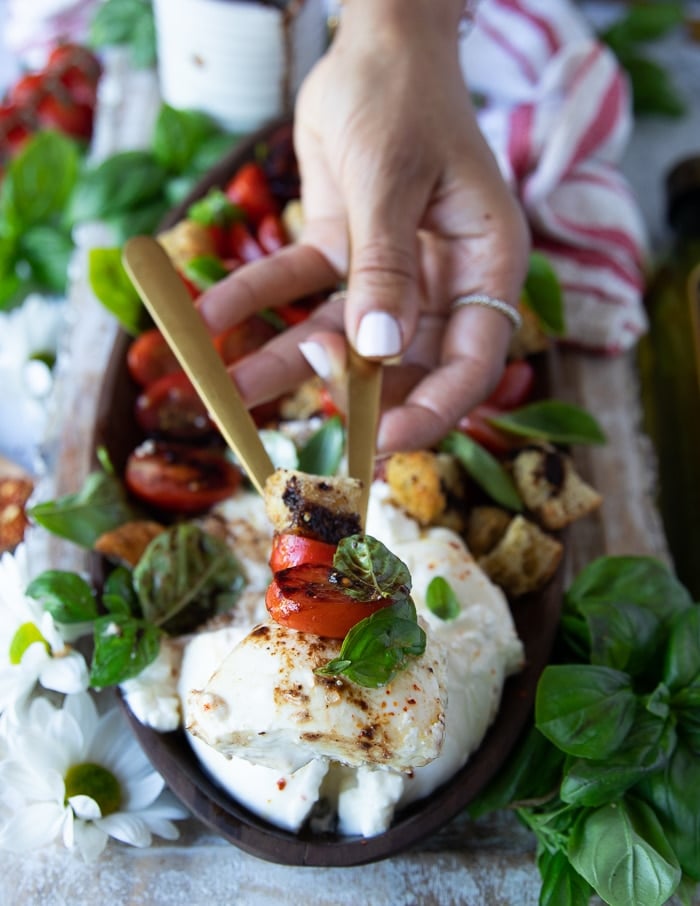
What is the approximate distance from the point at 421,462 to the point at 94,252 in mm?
562

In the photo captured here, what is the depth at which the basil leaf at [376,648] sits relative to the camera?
0.72 meters

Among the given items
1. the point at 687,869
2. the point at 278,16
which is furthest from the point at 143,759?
the point at 278,16

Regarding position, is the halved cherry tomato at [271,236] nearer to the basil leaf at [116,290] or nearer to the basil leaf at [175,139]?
the basil leaf at [116,290]

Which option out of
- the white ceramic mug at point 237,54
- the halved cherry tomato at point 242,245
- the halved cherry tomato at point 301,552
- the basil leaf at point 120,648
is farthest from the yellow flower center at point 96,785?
the white ceramic mug at point 237,54

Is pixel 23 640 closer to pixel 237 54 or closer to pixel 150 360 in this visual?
pixel 150 360

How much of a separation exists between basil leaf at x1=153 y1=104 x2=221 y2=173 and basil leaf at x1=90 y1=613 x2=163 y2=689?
0.96m

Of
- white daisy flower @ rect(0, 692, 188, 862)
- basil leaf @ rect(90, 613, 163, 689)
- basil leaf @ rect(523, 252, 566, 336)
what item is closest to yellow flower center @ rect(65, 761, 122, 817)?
white daisy flower @ rect(0, 692, 188, 862)

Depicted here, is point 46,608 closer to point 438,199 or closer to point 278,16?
point 438,199

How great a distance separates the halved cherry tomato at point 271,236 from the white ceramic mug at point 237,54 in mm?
385

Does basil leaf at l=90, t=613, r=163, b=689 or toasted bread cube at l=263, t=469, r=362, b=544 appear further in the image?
basil leaf at l=90, t=613, r=163, b=689

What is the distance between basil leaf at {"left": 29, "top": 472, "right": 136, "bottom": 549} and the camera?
3.56 ft

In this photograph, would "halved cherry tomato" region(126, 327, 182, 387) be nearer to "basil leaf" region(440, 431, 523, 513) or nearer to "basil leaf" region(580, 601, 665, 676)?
"basil leaf" region(440, 431, 523, 513)

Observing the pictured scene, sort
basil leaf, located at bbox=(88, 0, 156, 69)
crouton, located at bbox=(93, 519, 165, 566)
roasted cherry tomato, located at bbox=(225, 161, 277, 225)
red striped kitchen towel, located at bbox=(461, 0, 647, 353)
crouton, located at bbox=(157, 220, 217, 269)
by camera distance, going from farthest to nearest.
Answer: basil leaf, located at bbox=(88, 0, 156, 69), red striped kitchen towel, located at bbox=(461, 0, 647, 353), roasted cherry tomato, located at bbox=(225, 161, 277, 225), crouton, located at bbox=(157, 220, 217, 269), crouton, located at bbox=(93, 519, 165, 566)

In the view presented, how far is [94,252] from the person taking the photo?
1286 millimetres
